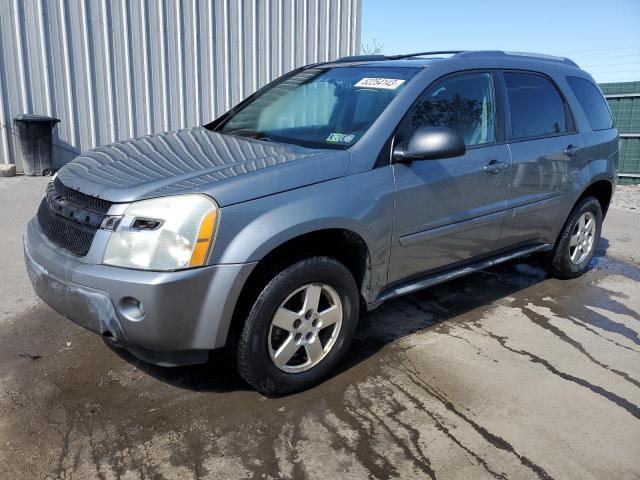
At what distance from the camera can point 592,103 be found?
16.4 ft

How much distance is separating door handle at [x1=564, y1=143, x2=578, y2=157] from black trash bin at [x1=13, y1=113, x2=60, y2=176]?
6.59 meters

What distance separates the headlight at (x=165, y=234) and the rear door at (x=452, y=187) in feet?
3.95

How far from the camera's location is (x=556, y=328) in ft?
13.4

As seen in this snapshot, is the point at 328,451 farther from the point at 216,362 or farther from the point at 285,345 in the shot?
the point at 216,362

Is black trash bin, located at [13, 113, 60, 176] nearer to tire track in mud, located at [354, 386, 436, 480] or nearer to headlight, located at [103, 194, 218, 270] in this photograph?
headlight, located at [103, 194, 218, 270]

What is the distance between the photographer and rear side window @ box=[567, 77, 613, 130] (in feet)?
15.8

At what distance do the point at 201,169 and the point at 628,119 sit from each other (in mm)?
11930

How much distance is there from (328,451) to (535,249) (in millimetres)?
2706

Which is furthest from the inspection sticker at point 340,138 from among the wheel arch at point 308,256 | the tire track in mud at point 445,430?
the tire track in mud at point 445,430

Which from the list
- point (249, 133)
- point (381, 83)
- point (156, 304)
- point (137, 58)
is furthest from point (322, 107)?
point (137, 58)

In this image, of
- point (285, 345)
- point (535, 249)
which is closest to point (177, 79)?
point (535, 249)

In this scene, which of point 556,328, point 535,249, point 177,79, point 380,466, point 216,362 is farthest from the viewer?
point 177,79

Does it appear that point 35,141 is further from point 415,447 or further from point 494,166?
point 415,447

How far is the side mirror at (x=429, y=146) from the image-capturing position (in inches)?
124
